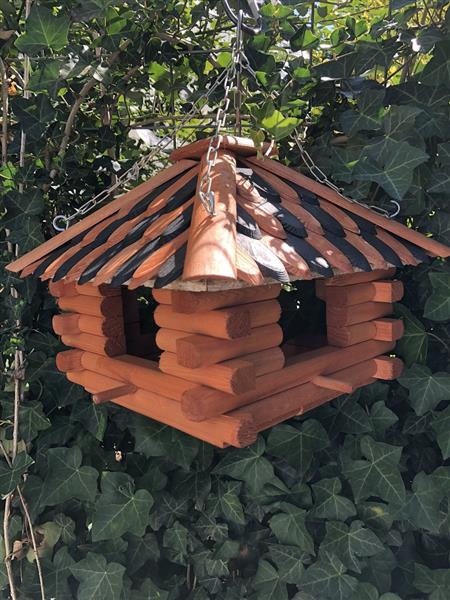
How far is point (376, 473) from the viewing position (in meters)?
1.23

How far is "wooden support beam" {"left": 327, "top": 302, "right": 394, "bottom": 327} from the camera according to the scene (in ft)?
3.63

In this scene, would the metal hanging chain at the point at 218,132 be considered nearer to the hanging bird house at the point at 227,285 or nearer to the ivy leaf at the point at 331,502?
the hanging bird house at the point at 227,285

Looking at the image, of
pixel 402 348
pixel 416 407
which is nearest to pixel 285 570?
pixel 416 407

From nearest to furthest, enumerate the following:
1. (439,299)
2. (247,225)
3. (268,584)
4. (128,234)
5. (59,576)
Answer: (247,225) → (128,234) → (439,299) → (268,584) → (59,576)

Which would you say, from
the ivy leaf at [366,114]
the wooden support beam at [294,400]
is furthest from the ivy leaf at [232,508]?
the ivy leaf at [366,114]

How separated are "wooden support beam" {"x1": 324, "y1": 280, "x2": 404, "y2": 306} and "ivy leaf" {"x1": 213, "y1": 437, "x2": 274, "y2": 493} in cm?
40

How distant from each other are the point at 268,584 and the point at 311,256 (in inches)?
38.4

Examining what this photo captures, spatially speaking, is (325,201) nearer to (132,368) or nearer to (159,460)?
(132,368)

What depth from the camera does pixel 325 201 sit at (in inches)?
42.4

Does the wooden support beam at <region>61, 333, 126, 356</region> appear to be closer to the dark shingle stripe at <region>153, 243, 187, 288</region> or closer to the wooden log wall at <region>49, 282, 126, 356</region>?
the wooden log wall at <region>49, 282, 126, 356</region>

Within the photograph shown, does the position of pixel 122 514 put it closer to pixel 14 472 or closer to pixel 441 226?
pixel 14 472

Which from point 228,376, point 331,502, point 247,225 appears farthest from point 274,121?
point 331,502

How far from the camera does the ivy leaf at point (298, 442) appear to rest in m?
1.22

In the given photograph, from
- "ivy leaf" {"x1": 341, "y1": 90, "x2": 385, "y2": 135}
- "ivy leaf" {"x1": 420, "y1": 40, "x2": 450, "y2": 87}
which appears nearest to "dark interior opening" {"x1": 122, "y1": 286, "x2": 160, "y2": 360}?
"ivy leaf" {"x1": 341, "y1": 90, "x2": 385, "y2": 135}
